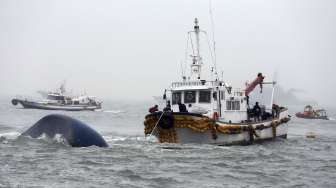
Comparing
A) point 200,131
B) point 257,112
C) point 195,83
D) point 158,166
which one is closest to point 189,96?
point 195,83

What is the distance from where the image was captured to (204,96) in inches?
1283

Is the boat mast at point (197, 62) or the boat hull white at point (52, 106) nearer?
the boat mast at point (197, 62)

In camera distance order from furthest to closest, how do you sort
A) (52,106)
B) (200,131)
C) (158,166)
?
(52,106) → (200,131) → (158,166)

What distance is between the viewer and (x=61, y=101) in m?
108

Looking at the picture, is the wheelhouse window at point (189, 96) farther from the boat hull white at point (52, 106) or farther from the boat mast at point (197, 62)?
the boat hull white at point (52, 106)

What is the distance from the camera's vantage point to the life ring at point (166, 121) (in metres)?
29.9

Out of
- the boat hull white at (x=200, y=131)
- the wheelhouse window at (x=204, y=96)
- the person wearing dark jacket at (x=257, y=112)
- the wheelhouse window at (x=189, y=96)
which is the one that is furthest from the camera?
the person wearing dark jacket at (x=257, y=112)

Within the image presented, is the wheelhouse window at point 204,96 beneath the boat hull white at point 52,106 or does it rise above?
above

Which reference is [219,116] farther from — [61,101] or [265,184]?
[61,101]

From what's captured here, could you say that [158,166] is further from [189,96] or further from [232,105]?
[232,105]

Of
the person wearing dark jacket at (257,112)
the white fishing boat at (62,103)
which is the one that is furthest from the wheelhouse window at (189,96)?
the white fishing boat at (62,103)

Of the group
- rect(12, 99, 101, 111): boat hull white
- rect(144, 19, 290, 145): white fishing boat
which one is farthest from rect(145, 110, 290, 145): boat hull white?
rect(12, 99, 101, 111): boat hull white

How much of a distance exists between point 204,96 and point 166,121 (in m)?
3.68

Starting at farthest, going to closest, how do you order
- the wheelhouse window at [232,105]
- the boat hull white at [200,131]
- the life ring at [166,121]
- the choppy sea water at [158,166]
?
the wheelhouse window at [232,105] → the life ring at [166,121] → the boat hull white at [200,131] → the choppy sea water at [158,166]
